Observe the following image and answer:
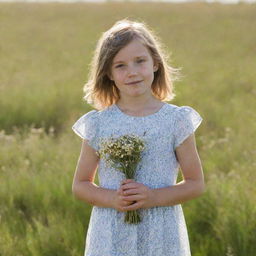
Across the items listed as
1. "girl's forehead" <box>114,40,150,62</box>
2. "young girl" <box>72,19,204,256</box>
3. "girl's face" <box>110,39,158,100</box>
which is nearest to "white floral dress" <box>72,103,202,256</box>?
"young girl" <box>72,19,204,256</box>

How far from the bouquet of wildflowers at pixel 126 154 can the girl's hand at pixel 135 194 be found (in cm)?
5

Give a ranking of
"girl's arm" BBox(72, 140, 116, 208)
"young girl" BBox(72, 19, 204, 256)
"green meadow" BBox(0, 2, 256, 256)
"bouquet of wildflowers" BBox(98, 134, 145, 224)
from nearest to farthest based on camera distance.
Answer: "bouquet of wildflowers" BBox(98, 134, 145, 224)
"young girl" BBox(72, 19, 204, 256)
"girl's arm" BBox(72, 140, 116, 208)
"green meadow" BBox(0, 2, 256, 256)

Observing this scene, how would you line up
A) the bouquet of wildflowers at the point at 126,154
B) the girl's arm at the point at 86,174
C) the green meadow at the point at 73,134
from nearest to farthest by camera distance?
the bouquet of wildflowers at the point at 126,154, the girl's arm at the point at 86,174, the green meadow at the point at 73,134

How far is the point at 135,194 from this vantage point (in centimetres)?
292

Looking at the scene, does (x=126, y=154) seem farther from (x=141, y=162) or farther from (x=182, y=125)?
(x=182, y=125)

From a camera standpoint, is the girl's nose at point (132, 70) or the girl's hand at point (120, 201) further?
the girl's nose at point (132, 70)

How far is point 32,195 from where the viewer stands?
17.5 ft

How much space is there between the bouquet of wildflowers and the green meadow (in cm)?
132

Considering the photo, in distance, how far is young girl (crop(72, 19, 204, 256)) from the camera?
301cm

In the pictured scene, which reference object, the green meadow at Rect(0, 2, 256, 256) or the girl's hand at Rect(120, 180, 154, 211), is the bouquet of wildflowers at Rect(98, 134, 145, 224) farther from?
the green meadow at Rect(0, 2, 256, 256)

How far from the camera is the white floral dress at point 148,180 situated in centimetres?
301

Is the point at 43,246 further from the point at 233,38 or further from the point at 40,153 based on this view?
the point at 233,38

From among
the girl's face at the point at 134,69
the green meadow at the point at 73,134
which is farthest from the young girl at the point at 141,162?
the green meadow at the point at 73,134

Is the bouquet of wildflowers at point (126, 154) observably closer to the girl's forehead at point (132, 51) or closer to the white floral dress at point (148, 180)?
the white floral dress at point (148, 180)
